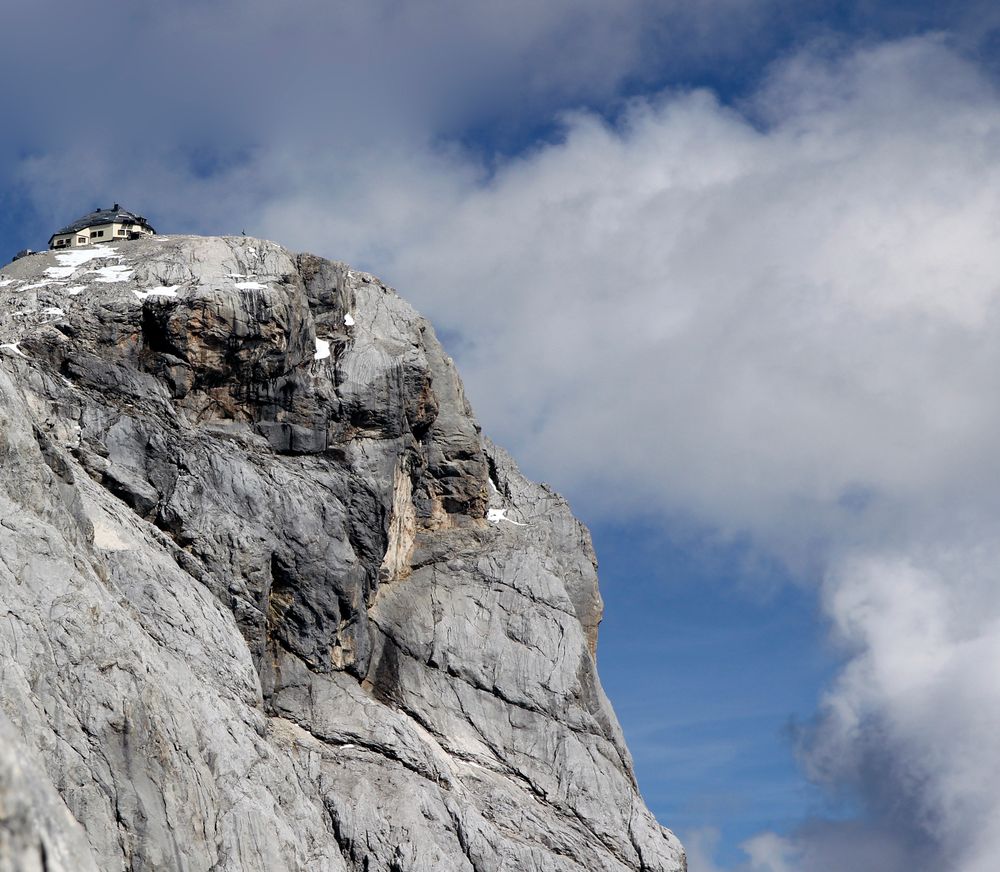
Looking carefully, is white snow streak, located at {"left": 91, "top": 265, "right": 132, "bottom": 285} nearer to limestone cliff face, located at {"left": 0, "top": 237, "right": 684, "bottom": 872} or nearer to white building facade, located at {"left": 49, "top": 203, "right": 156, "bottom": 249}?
limestone cliff face, located at {"left": 0, "top": 237, "right": 684, "bottom": 872}

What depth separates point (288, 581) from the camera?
63688 mm

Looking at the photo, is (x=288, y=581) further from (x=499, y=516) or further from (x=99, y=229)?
(x=99, y=229)

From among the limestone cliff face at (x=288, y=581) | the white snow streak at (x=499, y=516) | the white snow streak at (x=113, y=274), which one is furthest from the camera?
the white snow streak at (x=499, y=516)

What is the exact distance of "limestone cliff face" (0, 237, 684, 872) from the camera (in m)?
44.7

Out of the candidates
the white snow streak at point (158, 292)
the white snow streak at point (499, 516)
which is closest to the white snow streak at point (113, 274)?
the white snow streak at point (158, 292)

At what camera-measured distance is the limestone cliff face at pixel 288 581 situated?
44.7m

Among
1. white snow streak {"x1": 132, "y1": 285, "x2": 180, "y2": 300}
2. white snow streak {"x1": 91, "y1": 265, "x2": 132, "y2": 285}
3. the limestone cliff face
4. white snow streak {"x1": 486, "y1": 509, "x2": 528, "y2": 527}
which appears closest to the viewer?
the limestone cliff face

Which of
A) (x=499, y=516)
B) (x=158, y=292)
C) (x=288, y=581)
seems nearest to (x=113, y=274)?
(x=158, y=292)

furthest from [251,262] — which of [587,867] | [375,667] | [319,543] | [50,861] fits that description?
[50,861]

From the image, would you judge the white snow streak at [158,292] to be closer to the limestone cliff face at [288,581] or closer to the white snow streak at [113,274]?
the limestone cliff face at [288,581]

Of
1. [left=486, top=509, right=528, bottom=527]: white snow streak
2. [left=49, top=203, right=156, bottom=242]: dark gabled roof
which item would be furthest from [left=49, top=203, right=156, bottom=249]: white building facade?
[left=486, top=509, right=528, bottom=527]: white snow streak

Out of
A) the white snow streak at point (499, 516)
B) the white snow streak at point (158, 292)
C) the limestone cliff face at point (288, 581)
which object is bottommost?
the limestone cliff face at point (288, 581)

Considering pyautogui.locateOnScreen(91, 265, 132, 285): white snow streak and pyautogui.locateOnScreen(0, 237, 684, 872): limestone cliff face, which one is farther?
pyautogui.locateOnScreen(91, 265, 132, 285): white snow streak

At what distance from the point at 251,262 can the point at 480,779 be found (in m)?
27.6
